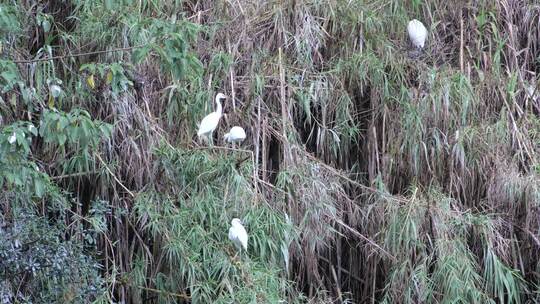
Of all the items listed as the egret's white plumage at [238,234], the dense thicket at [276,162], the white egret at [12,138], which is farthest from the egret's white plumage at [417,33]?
the white egret at [12,138]

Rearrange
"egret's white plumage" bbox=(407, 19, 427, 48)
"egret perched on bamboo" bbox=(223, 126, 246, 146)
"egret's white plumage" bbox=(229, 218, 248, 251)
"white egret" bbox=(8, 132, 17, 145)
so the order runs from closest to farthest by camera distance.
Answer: "white egret" bbox=(8, 132, 17, 145) < "egret's white plumage" bbox=(229, 218, 248, 251) < "egret perched on bamboo" bbox=(223, 126, 246, 146) < "egret's white plumage" bbox=(407, 19, 427, 48)

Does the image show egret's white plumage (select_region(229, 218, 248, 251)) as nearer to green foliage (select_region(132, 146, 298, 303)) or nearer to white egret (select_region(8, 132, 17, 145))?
green foliage (select_region(132, 146, 298, 303))

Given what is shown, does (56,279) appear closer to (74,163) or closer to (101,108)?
(74,163)

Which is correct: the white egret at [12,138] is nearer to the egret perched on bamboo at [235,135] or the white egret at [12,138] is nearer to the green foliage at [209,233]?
the green foliage at [209,233]

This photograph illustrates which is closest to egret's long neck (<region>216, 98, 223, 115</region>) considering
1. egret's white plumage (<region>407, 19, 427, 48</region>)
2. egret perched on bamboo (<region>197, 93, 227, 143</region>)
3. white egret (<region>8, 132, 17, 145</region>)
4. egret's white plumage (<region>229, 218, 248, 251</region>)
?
egret perched on bamboo (<region>197, 93, 227, 143</region>)

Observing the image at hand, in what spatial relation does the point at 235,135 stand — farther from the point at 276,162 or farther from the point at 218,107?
the point at 276,162

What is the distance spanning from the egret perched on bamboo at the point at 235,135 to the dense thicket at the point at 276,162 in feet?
0.26

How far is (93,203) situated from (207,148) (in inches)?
21.7

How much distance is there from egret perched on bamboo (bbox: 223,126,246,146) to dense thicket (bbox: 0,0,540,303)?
79 mm

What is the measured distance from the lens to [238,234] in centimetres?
386

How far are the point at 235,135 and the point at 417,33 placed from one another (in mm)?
1152

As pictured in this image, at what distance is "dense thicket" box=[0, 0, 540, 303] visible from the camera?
3930 mm

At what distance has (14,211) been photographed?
12.7 feet

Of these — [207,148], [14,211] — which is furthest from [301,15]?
[14,211]
